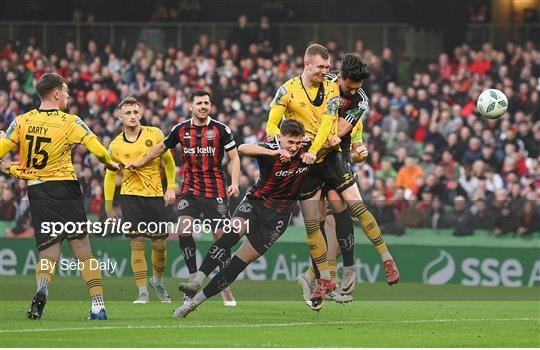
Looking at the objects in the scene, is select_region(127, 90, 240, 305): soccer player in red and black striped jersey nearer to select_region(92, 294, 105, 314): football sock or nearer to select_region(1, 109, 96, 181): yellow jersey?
select_region(1, 109, 96, 181): yellow jersey

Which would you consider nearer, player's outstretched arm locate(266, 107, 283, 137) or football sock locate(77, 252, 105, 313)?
football sock locate(77, 252, 105, 313)

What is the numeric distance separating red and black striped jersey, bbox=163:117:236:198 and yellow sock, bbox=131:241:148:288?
90 cm

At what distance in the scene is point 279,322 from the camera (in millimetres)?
13266

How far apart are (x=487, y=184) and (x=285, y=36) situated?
8.70 metres

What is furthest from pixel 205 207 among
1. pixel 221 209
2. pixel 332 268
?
pixel 332 268

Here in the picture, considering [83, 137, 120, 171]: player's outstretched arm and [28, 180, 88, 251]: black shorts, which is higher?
[83, 137, 120, 171]: player's outstretched arm

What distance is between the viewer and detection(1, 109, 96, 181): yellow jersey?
13.1 metres

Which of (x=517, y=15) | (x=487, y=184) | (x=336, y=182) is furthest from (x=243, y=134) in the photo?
(x=336, y=182)

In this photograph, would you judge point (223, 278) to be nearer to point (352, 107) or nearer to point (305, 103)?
point (305, 103)

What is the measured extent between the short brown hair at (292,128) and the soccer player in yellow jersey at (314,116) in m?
0.58

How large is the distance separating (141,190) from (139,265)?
0.97m

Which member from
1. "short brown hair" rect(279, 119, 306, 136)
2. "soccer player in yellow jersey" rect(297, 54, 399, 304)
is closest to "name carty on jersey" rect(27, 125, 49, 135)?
"short brown hair" rect(279, 119, 306, 136)

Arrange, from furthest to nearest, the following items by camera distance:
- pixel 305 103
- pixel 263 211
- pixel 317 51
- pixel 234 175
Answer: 1. pixel 234 175
2. pixel 305 103
3. pixel 317 51
4. pixel 263 211

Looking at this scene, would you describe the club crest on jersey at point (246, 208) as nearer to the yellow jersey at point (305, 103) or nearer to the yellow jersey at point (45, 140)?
the yellow jersey at point (305, 103)
